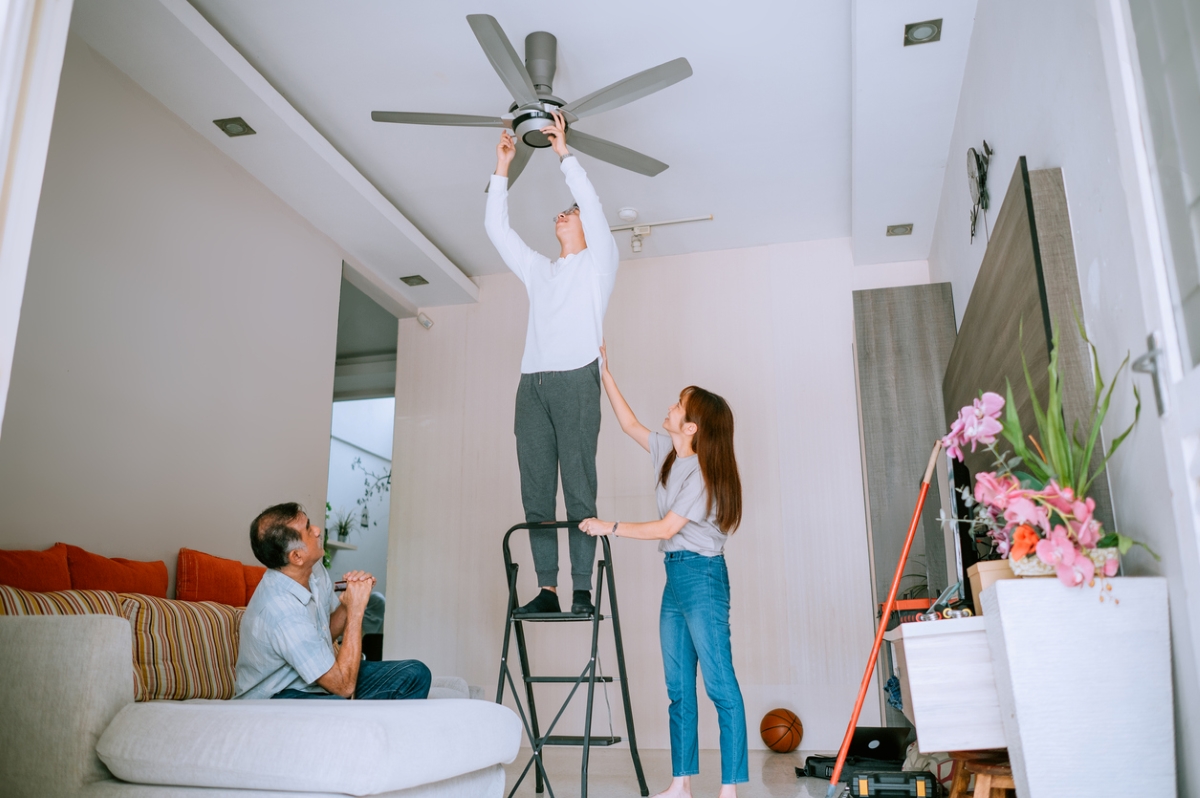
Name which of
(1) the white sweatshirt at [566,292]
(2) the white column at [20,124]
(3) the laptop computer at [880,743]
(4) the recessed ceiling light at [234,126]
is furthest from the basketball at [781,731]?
(2) the white column at [20,124]

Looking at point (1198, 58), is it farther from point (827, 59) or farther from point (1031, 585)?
point (827, 59)

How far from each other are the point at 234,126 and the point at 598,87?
170cm

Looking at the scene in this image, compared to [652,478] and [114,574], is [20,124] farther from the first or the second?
[652,478]

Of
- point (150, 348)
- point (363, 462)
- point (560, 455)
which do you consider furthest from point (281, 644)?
point (363, 462)

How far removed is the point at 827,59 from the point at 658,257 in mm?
2197

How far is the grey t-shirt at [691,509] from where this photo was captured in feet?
10.4

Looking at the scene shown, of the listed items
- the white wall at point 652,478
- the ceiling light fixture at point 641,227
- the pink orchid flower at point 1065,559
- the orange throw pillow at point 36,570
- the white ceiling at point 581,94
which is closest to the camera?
the pink orchid flower at point 1065,559

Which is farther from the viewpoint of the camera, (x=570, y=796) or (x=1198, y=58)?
(x=570, y=796)

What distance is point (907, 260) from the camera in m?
5.64

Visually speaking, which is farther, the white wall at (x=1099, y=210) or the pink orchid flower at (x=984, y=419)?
the pink orchid flower at (x=984, y=419)

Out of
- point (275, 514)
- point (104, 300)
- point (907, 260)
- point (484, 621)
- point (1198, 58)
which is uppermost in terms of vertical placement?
point (907, 260)

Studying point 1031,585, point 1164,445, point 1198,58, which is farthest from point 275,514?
point 1198,58

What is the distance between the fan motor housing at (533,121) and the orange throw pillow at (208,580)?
7.32 feet

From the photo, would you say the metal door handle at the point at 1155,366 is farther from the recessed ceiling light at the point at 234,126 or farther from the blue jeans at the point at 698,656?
the recessed ceiling light at the point at 234,126
